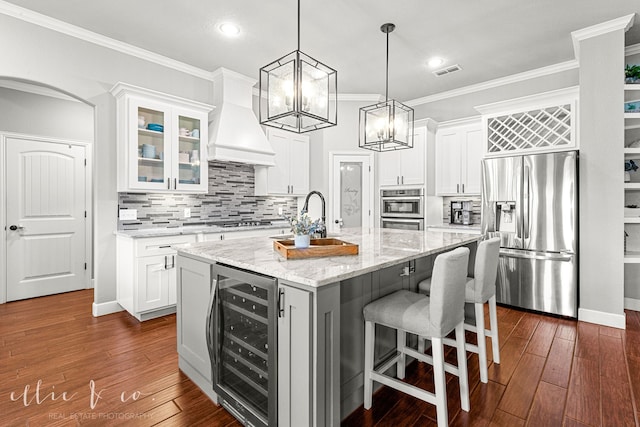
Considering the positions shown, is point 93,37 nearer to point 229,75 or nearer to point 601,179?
point 229,75

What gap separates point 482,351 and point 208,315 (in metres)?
1.82

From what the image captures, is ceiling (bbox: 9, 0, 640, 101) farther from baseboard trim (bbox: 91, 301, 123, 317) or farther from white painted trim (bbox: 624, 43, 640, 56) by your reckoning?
baseboard trim (bbox: 91, 301, 123, 317)

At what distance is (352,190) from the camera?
5316 mm

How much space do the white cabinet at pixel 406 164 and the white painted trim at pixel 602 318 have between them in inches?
97.0

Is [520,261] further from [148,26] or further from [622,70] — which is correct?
[148,26]

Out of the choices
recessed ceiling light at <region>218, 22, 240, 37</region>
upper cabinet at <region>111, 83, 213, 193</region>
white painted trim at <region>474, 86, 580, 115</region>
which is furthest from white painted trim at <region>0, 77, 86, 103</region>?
white painted trim at <region>474, 86, 580, 115</region>

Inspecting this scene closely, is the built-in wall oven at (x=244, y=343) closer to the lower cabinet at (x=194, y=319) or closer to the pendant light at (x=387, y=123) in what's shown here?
the lower cabinet at (x=194, y=319)

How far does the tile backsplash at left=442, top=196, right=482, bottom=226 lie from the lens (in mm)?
4863

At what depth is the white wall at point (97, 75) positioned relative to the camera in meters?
3.05

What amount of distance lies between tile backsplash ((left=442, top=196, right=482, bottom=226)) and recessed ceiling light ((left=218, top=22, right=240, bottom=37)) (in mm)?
3838

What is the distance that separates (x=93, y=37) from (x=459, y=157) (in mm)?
4848

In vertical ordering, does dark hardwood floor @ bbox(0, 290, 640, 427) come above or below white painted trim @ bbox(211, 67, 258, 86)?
below

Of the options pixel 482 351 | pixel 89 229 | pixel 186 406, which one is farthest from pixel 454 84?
pixel 89 229

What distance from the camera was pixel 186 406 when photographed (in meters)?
1.95
